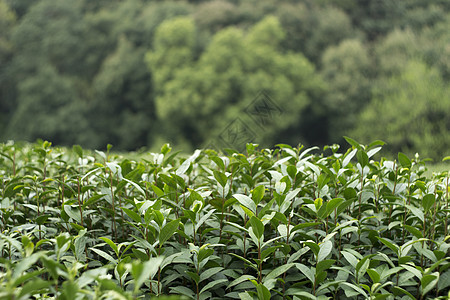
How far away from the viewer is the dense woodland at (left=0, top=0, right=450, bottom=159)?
56.5ft

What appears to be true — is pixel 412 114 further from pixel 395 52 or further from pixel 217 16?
pixel 217 16

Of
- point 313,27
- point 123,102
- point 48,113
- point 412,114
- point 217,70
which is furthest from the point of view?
point 123,102

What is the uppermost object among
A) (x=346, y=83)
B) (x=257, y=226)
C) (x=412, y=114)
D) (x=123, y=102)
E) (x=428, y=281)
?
(x=257, y=226)

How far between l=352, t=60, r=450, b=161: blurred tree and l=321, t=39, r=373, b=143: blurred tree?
641 millimetres

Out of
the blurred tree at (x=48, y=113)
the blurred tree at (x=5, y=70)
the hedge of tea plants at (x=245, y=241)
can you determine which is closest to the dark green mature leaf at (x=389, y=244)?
the hedge of tea plants at (x=245, y=241)

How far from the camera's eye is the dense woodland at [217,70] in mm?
17219

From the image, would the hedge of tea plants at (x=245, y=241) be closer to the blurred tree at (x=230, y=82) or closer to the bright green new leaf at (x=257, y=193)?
the bright green new leaf at (x=257, y=193)

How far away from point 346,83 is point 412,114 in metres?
3.56

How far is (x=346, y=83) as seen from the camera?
18.0 meters

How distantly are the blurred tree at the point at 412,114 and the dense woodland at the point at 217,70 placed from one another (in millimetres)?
52

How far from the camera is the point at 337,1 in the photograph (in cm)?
2141

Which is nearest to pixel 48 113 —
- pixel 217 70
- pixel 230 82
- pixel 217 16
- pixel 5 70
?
pixel 5 70

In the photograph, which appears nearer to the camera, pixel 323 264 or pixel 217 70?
pixel 323 264

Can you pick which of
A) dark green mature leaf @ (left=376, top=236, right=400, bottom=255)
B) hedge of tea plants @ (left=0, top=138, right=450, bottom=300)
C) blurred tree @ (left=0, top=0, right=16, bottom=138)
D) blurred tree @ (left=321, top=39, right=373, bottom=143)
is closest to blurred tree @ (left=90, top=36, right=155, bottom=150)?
blurred tree @ (left=0, top=0, right=16, bottom=138)
